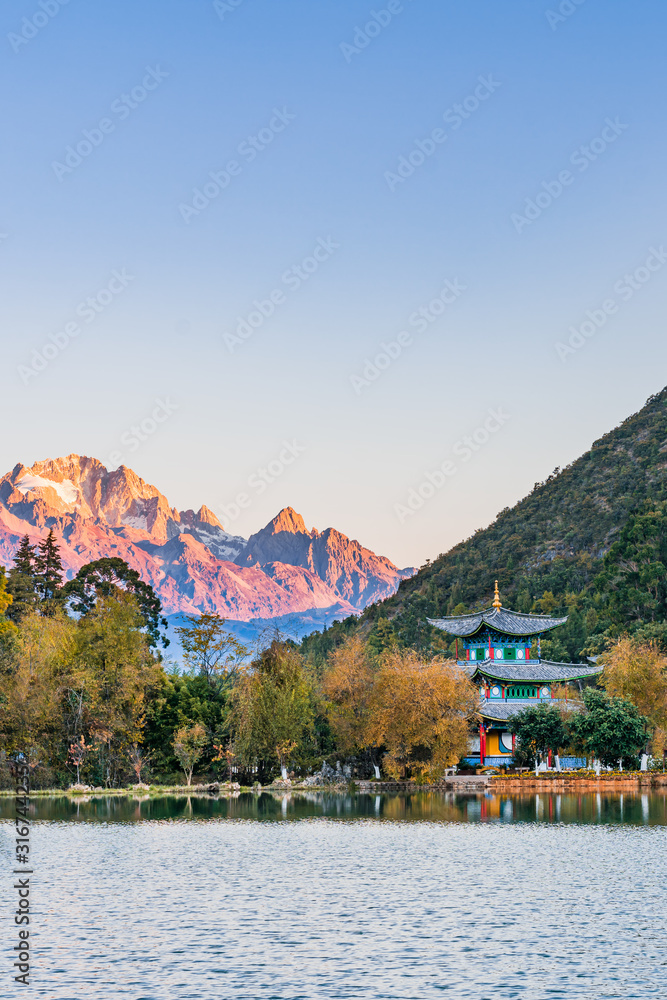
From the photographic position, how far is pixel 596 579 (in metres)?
94.1

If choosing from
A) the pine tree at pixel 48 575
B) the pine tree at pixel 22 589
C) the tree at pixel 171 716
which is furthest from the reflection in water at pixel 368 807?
the pine tree at pixel 48 575

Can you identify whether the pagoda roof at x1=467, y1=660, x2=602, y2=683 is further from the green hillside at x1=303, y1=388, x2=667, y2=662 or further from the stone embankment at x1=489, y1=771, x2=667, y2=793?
the green hillside at x1=303, y1=388, x2=667, y2=662

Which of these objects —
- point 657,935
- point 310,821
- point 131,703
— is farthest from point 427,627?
point 657,935

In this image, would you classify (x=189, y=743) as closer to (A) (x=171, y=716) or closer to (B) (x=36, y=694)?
(A) (x=171, y=716)

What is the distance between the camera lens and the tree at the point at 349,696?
183 feet

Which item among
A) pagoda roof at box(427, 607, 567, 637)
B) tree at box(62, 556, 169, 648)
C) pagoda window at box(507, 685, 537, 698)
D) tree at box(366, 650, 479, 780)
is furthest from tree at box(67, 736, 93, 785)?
pagoda window at box(507, 685, 537, 698)

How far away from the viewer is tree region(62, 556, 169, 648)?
78000 mm

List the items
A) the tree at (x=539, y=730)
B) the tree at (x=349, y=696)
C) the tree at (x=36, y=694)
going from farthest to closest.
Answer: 1. the tree at (x=539, y=730)
2. the tree at (x=349, y=696)
3. the tree at (x=36, y=694)

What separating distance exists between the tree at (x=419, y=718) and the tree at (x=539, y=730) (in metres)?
3.65

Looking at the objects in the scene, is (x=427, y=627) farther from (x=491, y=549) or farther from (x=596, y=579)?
(x=491, y=549)

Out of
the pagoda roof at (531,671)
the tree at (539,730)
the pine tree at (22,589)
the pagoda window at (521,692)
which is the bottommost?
the tree at (539,730)

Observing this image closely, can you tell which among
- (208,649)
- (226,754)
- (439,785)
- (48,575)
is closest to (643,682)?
(439,785)

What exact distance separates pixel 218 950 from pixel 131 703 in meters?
37.9

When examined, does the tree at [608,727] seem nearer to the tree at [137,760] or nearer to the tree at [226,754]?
the tree at [226,754]
